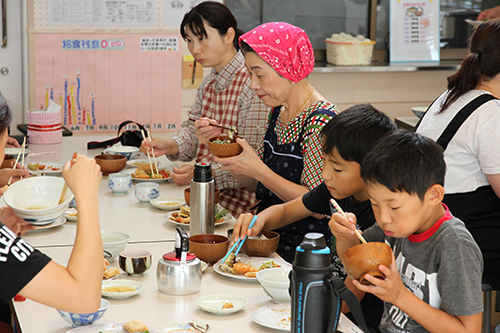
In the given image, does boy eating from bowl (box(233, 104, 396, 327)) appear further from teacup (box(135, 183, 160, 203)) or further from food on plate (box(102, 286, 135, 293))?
teacup (box(135, 183, 160, 203))

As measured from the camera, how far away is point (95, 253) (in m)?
1.10

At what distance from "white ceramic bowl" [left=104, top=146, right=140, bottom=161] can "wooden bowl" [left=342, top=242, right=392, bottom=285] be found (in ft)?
6.72

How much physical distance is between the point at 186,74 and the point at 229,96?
4.37ft

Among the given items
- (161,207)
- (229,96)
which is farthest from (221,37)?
(161,207)

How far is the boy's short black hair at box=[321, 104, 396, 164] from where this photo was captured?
1540mm

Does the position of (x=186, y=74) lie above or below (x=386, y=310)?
above

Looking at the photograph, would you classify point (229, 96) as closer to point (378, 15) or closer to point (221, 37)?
point (221, 37)

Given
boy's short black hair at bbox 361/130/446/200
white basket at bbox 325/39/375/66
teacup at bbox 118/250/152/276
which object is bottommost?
teacup at bbox 118/250/152/276

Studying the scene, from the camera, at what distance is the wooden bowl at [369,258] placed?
1.11 meters

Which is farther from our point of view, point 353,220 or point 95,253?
point 353,220

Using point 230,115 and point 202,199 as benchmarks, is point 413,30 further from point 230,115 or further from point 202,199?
point 202,199

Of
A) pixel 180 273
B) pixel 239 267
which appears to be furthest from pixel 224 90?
pixel 180 273

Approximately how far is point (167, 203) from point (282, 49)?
739 millimetres

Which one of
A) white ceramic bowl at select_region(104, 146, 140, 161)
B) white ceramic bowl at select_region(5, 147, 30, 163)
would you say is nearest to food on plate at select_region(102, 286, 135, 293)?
white ceramic bowl at select_region(104, 146, 140, 161)
